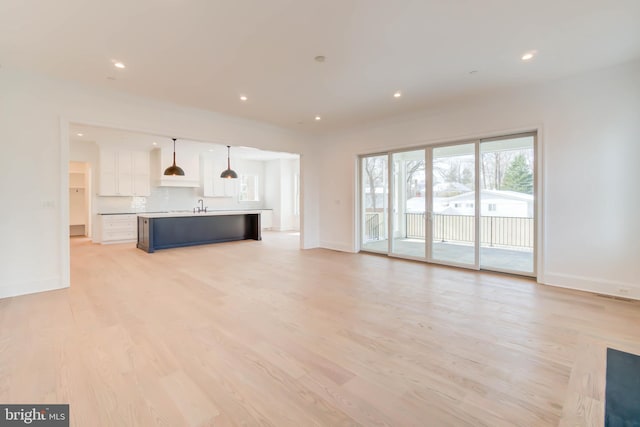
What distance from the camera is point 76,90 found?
13.4 feet

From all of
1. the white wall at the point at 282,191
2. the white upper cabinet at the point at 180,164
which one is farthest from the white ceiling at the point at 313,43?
the white wall at the point at 282,191

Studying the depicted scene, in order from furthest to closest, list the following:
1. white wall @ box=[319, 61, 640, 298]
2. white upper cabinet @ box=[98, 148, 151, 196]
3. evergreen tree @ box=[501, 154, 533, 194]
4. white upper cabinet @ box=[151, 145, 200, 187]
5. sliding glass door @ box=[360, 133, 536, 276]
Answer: white upper cabinet @ box=[151, 145, 200, 187]
white upper cabinet @ box=[98, 148, 151, 196]
sliding glass door @ box=[360, 133, 536, 276]
evergreen tree @ box=[501, 154, 533, 194]
white wall @ box=[319, 61, 640, 298]

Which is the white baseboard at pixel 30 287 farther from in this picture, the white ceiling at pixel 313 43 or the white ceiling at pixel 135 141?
the white ceiling at pixel 135 141

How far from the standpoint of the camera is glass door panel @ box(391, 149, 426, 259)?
5733 mm

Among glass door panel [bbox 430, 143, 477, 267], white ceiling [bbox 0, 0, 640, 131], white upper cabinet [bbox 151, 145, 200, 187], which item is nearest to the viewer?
white ceiling [bbox 0, 0, 640, 131]

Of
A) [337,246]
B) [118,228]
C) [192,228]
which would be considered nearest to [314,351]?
[337,246]

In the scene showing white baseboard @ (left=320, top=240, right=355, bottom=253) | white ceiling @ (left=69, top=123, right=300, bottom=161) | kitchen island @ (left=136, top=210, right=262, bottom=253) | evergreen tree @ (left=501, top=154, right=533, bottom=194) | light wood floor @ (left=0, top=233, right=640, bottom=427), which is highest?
white ceiling @ (left=69, top=123, right=300, bottom=161)

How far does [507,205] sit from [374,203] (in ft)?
8.71

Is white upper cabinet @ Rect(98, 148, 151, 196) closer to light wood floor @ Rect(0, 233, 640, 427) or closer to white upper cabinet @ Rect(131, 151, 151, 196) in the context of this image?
white upper cabinet @ Rect(131, 151, 151, 196)

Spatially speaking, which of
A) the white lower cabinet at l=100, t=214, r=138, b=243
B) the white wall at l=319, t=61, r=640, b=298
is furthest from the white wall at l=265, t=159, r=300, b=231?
the white wall at l=319, t=61, r=640, b=298

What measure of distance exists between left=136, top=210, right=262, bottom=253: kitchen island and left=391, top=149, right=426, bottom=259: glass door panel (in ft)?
14.9

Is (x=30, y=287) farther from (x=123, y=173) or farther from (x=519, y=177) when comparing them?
(x=519, y=177)

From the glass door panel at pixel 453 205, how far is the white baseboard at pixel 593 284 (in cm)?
109

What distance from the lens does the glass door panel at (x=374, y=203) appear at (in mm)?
6395
